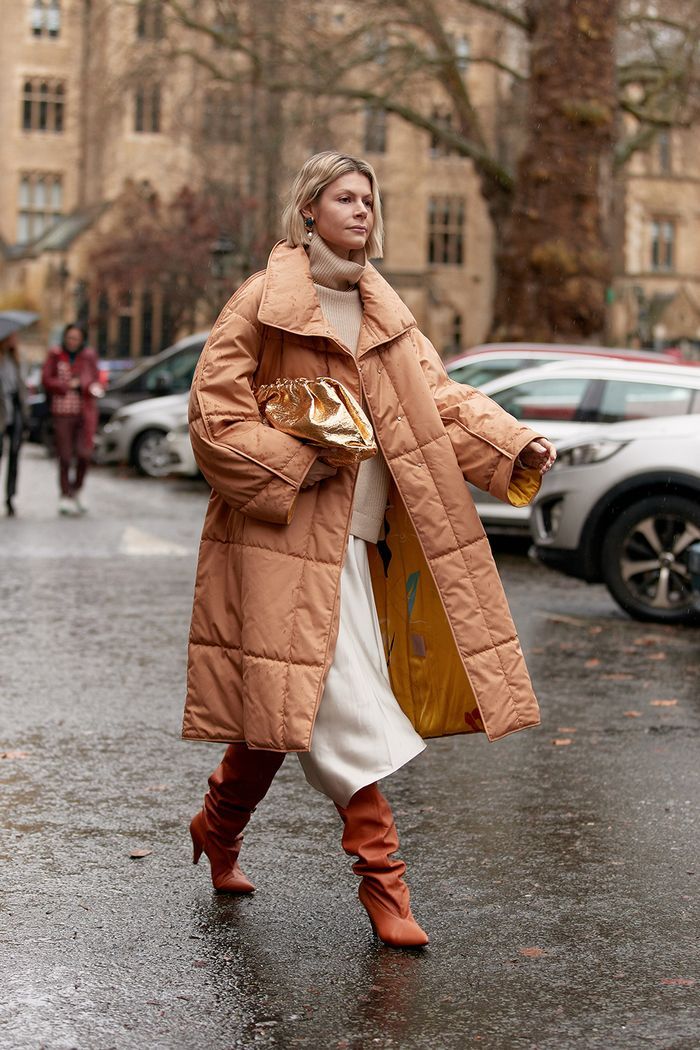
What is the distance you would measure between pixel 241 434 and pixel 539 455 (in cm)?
75

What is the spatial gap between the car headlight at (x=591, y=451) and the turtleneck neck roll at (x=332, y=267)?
670 centimetres

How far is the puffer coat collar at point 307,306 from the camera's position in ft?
14.9

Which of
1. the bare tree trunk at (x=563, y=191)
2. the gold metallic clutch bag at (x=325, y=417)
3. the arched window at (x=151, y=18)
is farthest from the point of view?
the arched window at (x=151, y=18)

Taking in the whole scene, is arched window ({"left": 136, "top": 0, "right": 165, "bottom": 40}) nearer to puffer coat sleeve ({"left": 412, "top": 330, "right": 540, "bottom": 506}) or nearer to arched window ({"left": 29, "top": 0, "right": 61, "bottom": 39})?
puffer coat sleeve ({"left": 412, "top": 330, "right": 540, "bottom": 506})

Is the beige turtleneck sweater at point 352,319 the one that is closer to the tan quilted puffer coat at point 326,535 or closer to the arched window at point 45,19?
the tan quilted puffer coat at point 326,535

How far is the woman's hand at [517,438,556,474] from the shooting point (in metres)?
4.59

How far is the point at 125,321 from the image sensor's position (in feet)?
219

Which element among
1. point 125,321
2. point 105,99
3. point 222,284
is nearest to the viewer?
point 105,99

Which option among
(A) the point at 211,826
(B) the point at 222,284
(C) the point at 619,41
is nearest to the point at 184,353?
(C) the point at 619,41

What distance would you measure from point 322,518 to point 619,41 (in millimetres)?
33160

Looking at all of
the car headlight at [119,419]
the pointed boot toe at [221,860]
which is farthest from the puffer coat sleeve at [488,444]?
the car headlight at [119,419]

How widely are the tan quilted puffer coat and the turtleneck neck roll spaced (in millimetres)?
42

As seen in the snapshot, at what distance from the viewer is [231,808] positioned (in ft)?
16.0

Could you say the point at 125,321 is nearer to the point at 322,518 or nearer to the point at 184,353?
the point at 184,353
